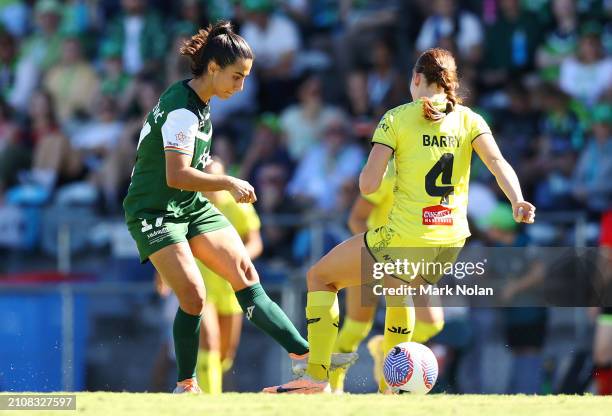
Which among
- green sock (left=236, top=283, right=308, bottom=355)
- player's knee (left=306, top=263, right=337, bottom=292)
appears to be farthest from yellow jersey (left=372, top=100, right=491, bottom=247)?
green sock (left=236, top=283, right=308, bottom=355)

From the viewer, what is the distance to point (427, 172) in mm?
7270

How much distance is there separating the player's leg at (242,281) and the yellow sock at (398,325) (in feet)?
1.89

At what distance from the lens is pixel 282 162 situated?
13523 millimetres

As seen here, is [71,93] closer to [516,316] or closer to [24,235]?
[24,235]

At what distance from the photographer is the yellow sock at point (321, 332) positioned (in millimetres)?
7609

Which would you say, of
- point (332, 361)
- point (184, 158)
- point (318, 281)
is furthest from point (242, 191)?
point (332, 361)

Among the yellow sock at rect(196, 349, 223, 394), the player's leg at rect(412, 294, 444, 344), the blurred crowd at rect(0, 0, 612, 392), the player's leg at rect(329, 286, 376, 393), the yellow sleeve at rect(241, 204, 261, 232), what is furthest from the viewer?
the blurred crowd at rect(0, 0, 612, 392)

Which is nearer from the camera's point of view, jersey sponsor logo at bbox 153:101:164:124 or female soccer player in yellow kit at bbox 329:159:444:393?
jersey sponsor logo at bbox 153:101:164:124

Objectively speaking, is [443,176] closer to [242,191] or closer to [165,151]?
[242,191]

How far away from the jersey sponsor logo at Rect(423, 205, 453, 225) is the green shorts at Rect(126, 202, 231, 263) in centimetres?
131

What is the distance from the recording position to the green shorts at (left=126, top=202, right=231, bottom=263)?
744cm


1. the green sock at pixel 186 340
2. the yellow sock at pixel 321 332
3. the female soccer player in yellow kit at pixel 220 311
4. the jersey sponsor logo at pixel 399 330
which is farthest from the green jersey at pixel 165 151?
the female soccer player in yellow kit at pixel 220 311

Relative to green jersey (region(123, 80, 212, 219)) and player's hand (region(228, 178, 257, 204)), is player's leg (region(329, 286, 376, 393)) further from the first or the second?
player's hand (region(228, 178, 257, 204))

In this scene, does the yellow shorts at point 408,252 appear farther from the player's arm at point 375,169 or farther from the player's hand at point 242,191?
the player's hand at point 242,191
